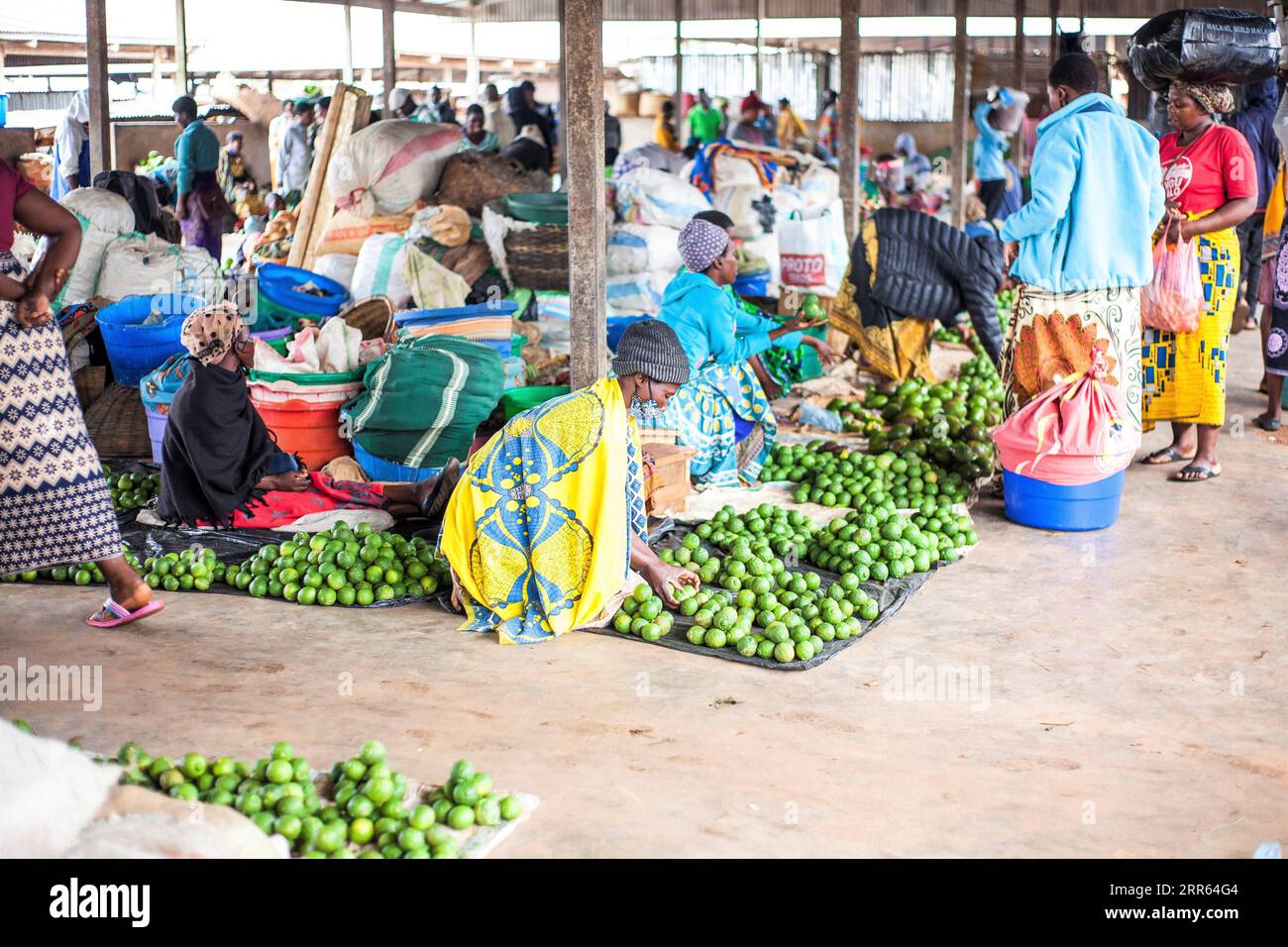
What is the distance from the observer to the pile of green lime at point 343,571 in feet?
15.5

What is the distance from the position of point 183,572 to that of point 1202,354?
473 cm

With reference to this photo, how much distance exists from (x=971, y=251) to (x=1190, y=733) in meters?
4.19

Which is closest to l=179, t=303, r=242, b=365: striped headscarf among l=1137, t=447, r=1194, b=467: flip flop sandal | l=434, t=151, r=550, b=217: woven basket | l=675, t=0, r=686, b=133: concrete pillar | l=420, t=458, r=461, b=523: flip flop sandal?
l=420, t=458, r=461, b=523: flip flop sandal

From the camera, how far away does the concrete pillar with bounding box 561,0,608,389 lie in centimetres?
546

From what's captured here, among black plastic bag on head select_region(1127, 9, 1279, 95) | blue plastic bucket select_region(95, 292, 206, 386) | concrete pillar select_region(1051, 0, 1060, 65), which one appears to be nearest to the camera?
black plastic bag on head select_region(1127, 9, 1279, 95)

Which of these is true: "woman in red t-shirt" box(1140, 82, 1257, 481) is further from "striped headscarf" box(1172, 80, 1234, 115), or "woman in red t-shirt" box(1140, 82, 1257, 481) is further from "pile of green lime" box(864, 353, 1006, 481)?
"pile of green lime" box(864, 353, 1006, 481)

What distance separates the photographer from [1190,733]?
11.7 ft

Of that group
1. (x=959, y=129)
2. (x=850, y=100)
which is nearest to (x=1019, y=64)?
(x=959, y=129)

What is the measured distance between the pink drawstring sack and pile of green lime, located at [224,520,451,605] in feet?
8.30

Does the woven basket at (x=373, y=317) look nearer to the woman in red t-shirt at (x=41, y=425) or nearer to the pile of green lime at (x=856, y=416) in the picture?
the pile of green lime at (x=856, y=416)

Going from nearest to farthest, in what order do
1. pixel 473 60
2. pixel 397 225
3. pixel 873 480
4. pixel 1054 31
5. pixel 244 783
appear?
pixel 244 783
pixel 873 480
pixel 397 225
pixel 1054 31
pixel 473 60

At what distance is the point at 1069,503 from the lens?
5.57 meters

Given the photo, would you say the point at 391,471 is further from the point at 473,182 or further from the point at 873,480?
the point at 473,182

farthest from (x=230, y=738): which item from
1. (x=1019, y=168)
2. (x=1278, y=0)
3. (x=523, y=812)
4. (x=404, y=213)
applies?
(x=1019, y=168)
